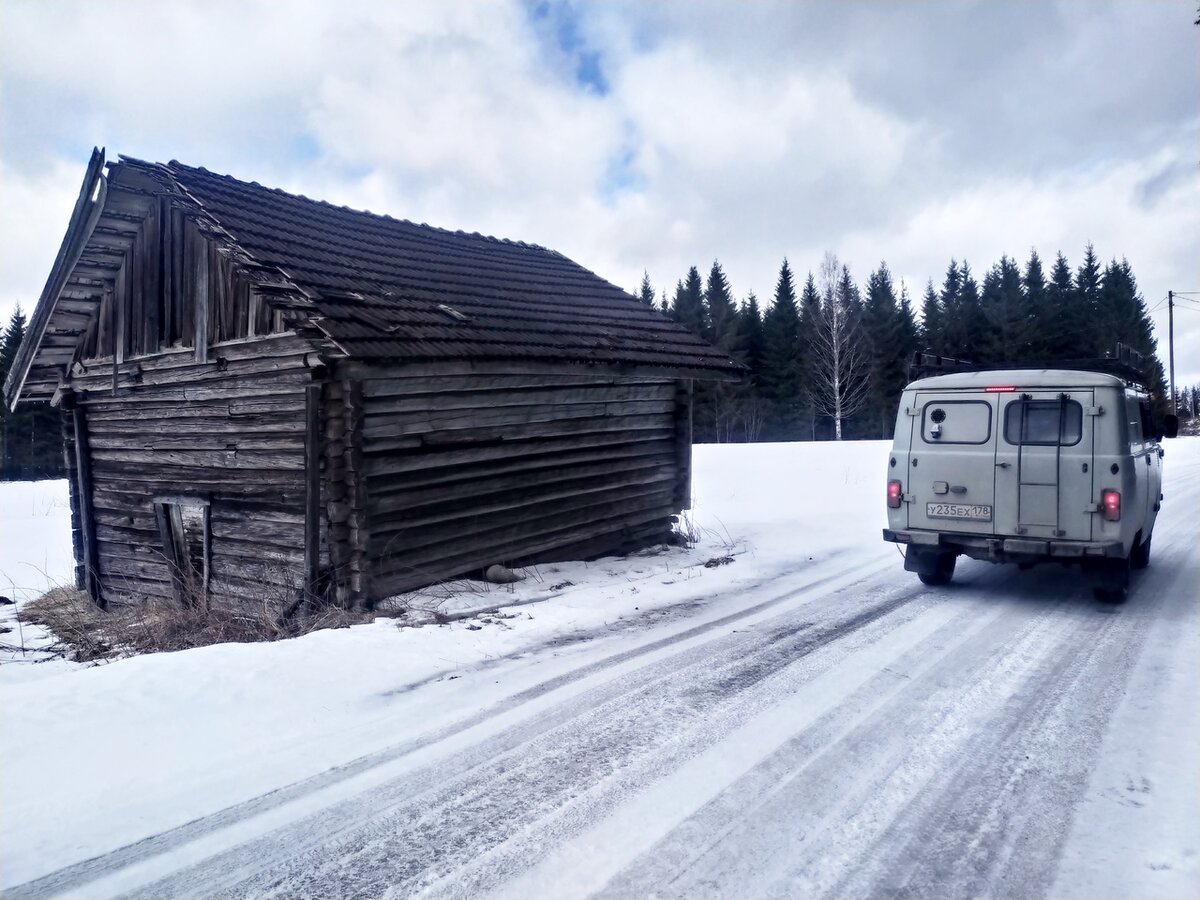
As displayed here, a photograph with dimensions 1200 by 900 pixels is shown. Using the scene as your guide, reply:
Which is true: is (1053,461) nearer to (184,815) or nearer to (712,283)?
(184,815)

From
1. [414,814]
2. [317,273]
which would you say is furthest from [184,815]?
[317,273]

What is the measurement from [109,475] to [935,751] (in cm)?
1207

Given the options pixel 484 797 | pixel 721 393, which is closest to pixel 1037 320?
pixel 721 393

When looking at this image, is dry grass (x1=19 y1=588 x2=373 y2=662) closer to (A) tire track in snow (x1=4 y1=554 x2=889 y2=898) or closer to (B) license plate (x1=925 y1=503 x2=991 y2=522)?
(A) tire track in snow (x1=4 y1=554 x2=889 y2=898)

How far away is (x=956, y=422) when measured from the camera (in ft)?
26.6

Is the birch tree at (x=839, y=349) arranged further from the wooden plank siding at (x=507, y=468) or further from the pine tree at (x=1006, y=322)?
the wooden plank siding at (x=507, y=468)

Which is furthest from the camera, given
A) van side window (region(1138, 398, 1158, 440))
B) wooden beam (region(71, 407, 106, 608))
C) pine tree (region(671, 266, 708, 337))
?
pine tree (region(671, 266, 708, 337))

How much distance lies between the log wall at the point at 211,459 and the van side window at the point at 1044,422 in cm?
750

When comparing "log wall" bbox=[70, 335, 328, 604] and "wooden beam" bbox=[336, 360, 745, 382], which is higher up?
"wooden beam" bbox=[336, 360, 745, 382]

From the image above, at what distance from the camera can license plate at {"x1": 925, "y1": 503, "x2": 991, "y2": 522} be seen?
780 cm

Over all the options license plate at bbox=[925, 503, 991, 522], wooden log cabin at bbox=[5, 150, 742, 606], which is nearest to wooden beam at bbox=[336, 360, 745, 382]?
wooden log cabin at bbox=[5, 150, 742, 606]

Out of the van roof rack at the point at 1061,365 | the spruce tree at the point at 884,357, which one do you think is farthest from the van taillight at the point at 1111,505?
the spruce tree at the point at 884,357

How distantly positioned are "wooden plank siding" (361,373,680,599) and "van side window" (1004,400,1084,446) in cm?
541

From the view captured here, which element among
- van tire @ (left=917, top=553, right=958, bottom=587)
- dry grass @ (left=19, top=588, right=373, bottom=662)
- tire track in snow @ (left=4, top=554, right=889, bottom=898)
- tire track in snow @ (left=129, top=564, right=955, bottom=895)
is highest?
van tire @ (left=917, top=553, right=958, bottom=587)
